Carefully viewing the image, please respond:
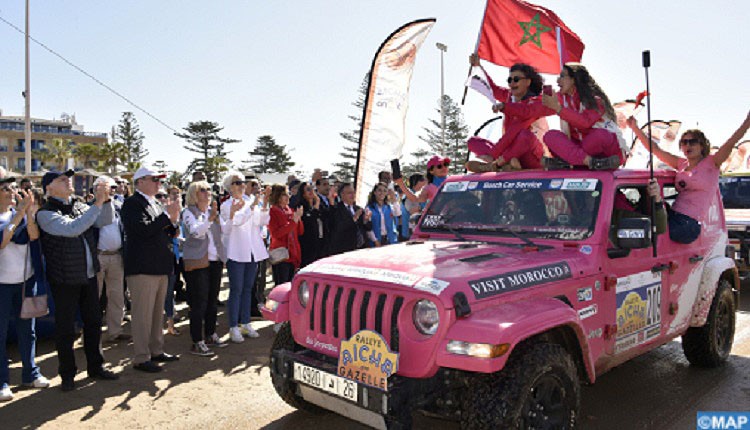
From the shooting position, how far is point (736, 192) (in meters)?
11.0

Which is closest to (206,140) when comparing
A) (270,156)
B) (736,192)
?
(270,156)

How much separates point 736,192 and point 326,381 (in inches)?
424

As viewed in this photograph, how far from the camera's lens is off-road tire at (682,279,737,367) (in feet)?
17.9

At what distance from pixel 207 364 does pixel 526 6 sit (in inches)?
236

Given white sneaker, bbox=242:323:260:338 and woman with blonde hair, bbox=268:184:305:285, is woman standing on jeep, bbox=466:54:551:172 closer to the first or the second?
woman with blonde hair, bbox=268:184:305:285

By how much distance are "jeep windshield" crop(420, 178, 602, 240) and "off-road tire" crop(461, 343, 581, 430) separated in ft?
3.79

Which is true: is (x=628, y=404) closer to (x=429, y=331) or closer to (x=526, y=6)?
(x=429, y=331)

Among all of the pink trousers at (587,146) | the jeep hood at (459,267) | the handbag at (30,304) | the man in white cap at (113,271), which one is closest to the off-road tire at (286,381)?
the jeep hood at (459,267)

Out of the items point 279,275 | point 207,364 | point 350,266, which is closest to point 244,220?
point 279,275

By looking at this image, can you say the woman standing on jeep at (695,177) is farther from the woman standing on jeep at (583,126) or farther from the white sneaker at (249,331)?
the white sneaker at (249,331)

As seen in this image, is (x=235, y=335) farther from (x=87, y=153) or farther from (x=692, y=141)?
(x=87, y=153)

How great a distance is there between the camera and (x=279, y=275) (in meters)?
7.59

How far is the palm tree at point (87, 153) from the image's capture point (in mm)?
74625

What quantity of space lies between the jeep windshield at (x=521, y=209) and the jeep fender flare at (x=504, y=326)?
93 cm
